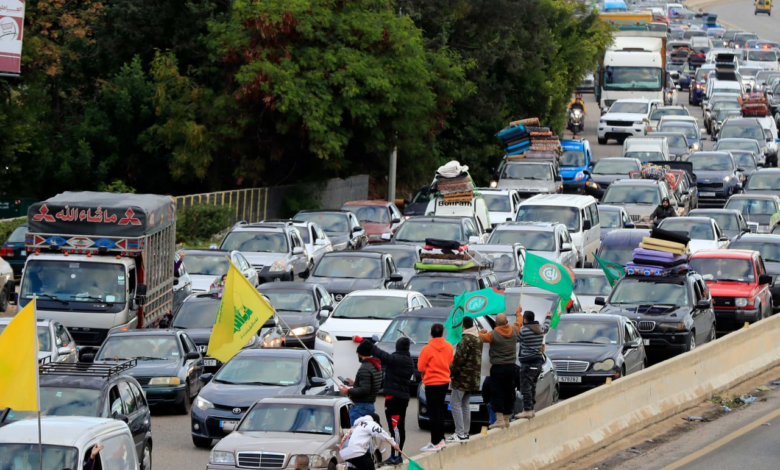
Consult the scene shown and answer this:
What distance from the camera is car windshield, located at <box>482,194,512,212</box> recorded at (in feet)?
129

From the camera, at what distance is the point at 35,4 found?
1925 inches

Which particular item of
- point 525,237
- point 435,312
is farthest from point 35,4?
point 435,312

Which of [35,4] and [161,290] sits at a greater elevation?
[35,4]

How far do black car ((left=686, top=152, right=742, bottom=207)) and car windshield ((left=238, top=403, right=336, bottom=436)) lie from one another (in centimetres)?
3322

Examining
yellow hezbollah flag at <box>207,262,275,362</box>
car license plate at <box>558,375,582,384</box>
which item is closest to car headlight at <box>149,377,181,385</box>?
yellow hezbollah flag at <box>207,262,275,362</box>

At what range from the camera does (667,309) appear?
25438mm

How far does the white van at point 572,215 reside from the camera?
3512 centimetres

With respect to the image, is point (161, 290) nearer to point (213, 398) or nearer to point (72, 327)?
point (72, 327)

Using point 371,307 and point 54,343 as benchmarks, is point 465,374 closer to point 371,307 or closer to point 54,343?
point 54,343

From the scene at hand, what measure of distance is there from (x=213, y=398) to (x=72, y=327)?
6494 millimetres

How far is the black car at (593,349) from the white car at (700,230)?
10.8m

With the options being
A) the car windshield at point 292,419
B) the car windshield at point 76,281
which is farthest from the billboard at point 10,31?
the car windshield at point 292,419

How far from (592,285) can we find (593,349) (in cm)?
715

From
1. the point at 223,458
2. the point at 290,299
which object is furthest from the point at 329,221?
the point at 223,458
